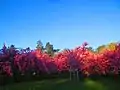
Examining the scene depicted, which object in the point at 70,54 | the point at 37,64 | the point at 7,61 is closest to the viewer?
the point at 7,61

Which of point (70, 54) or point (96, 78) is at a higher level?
point (70, 54)

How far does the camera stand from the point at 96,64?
25.8 meters

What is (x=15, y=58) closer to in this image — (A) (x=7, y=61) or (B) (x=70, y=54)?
(A) (x=7, y=61)

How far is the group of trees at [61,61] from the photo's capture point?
76.5 ft

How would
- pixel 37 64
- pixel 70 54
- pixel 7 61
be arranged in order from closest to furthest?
pixel 7 61 → pixel 37 64 → pixel 70 54

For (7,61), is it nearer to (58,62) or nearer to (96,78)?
(58,62)

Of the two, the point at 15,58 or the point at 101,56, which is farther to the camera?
the point at 101,56

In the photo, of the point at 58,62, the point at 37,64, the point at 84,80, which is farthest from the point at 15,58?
the point at 84,80

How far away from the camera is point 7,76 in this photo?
76.3 ft

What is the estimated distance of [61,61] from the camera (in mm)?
26703

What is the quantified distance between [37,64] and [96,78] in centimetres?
582

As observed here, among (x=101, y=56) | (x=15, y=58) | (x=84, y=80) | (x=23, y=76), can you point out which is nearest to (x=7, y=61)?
(x=15, y=58)

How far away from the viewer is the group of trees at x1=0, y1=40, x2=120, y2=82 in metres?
23.3

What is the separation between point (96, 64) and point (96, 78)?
134cm
